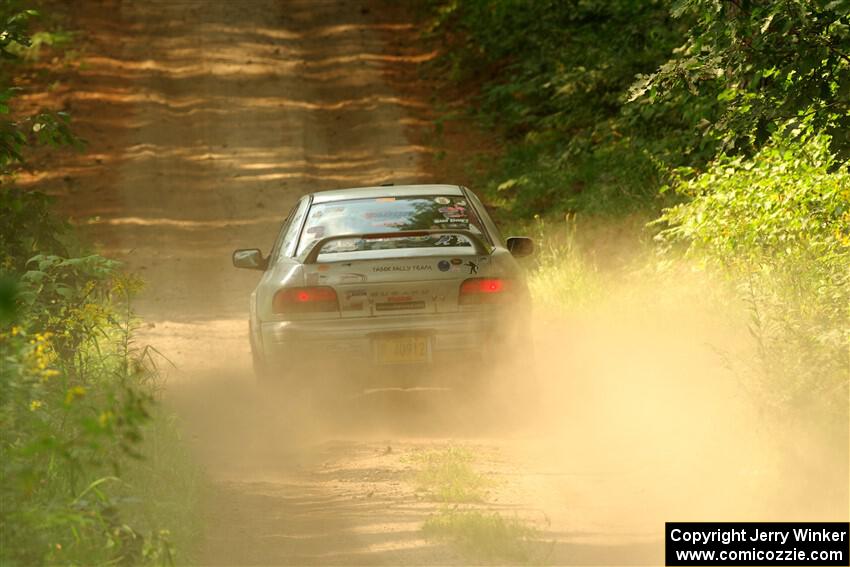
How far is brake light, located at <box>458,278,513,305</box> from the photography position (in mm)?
9023

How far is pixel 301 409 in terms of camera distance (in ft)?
31.2

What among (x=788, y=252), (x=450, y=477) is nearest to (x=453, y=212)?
(x=788, y=252)

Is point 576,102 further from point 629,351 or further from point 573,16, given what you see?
point 629,351

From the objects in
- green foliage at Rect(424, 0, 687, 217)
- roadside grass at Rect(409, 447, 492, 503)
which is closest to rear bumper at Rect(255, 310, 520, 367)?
roadside grass at Rect(409, 447, 492, 503)

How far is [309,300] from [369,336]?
0.52 metres

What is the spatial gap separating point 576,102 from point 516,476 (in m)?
11.1

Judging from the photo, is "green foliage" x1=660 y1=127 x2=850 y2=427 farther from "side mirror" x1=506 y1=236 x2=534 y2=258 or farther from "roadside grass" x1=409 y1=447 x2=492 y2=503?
"roadside grass" x1=409 y1=447 x2=492 y2=503

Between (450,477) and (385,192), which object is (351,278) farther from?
(450,477)

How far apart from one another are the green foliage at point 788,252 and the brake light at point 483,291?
176cm

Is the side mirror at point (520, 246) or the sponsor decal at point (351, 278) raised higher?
the side mirror at point (520, 246)

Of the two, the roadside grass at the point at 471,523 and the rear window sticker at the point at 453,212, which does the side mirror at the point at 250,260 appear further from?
the roadside grass at the point at 471,523

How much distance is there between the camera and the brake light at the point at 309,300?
8.99m

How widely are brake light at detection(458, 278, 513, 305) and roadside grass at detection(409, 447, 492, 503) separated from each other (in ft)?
4.04

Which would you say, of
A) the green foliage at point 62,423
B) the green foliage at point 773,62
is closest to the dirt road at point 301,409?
the green foliage at point 62,423
